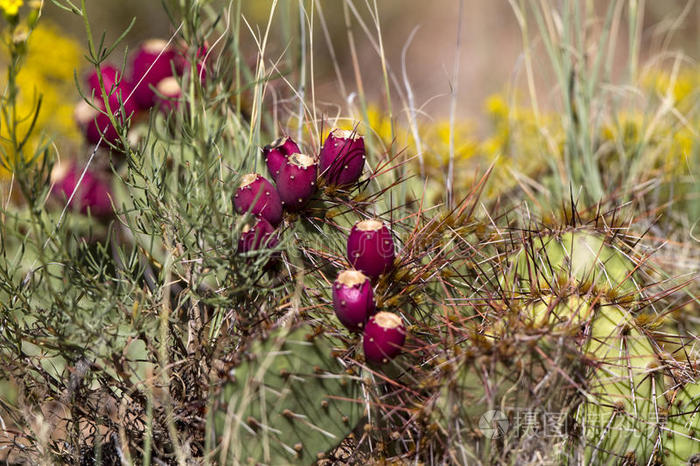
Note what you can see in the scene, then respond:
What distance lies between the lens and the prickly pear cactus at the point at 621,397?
1.04 meters

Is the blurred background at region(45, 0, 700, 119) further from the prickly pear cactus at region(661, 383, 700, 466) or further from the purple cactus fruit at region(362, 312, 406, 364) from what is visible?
the purple cactus fruit at region(362, 312, 406, 364)

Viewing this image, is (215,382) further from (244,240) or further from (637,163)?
(637,163)

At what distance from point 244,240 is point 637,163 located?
1399 millimetres

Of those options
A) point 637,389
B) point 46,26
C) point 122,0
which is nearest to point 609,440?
point 637,389

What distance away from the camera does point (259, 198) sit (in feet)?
3.47

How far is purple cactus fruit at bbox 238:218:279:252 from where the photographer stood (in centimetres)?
101

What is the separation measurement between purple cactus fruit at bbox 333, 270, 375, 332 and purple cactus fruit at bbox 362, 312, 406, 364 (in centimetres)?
2

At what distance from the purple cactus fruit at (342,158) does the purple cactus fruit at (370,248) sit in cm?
16

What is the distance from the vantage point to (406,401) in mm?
1040

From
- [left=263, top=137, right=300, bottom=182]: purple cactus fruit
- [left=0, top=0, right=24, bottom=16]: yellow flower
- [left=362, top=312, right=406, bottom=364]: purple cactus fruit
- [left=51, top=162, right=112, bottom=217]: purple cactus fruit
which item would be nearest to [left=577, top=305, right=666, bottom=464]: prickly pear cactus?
[left=362, top=312, right=406, bottom=364]: purple cactus fruit

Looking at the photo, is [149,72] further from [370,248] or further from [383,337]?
[383,337]

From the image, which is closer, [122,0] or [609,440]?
[609,440]

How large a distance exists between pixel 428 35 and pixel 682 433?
6.12 m

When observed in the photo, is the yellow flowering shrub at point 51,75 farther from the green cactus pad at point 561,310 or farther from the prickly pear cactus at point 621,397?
the prickly pear cactus at point 621,397
